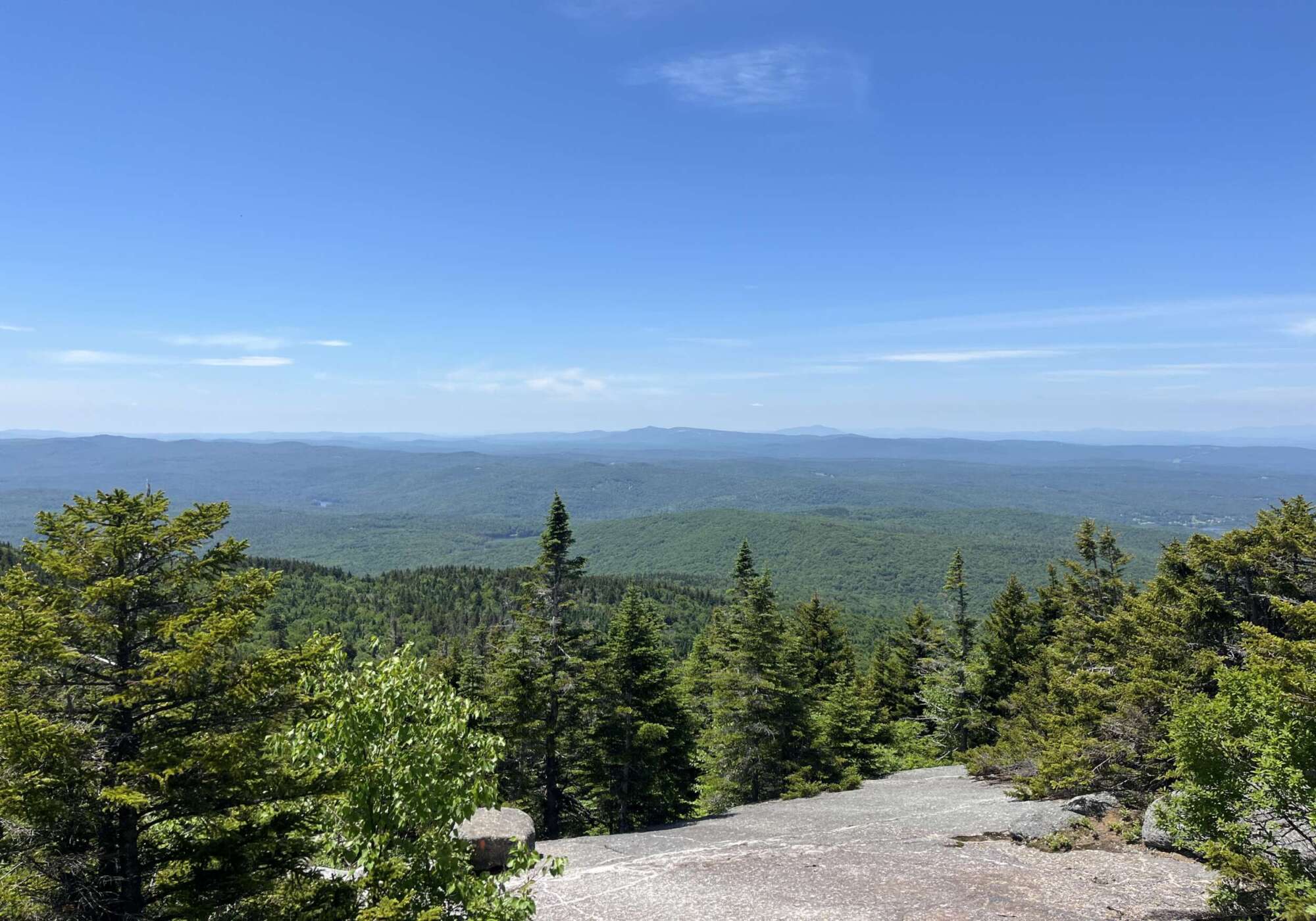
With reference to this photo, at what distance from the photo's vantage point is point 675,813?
31.2 meters

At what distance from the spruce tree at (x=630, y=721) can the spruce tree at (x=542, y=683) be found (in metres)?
1.08

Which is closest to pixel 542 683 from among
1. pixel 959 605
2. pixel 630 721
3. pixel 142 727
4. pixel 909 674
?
pixel 630 721

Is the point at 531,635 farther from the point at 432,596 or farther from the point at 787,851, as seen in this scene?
the point at 432,596

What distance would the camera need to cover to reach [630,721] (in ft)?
91.1

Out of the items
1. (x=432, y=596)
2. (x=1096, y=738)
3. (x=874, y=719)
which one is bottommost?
(x=432, y=596)

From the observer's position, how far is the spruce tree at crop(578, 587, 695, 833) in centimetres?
2770

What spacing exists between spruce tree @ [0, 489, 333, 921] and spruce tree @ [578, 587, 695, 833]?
62.7 feet

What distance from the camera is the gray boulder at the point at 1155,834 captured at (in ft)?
51.8

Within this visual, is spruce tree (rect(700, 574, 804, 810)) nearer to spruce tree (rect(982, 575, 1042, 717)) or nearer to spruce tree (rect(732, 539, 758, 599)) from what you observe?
spruce tree (rect(732, 539, 758, 599))

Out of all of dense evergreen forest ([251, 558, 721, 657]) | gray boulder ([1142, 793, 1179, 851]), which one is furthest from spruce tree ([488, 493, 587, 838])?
dense evergreen forest ([251, 558, 721, 657])

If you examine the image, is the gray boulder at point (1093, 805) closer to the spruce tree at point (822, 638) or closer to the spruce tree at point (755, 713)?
the spruce tree at point (755, 713)

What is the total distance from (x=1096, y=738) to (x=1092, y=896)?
9.63 meters

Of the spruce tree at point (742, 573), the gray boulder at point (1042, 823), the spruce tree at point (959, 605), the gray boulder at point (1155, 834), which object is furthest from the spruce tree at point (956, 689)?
the gray boulder at point (1155, 834)

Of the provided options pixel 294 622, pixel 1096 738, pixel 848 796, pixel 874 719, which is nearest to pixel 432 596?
pixel 294 622
